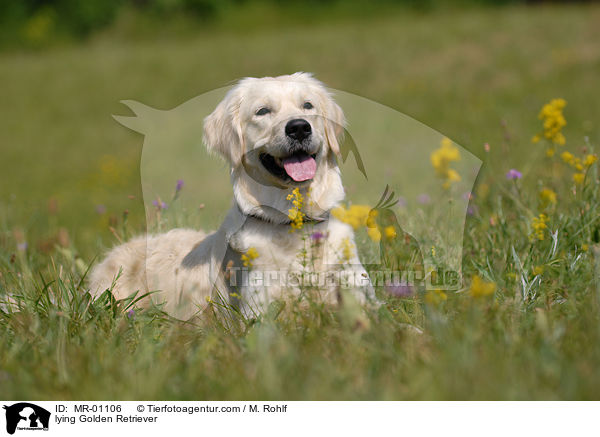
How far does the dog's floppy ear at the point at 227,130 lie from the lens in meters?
3.02

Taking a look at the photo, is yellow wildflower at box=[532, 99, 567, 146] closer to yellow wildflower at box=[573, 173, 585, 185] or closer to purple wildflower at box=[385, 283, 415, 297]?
yellow wildflower at box=[573, 173, 585, 185]

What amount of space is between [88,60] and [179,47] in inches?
123

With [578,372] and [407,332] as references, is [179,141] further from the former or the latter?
A: [578,372]

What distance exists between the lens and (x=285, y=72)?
47.5 feet

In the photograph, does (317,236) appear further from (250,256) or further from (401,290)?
(401,290)

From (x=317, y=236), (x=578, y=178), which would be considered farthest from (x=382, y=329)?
(x=578, y=178)

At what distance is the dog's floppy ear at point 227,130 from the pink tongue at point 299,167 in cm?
31

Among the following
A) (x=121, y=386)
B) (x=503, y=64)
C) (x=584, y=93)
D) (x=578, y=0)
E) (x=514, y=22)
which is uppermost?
(x=578, y=0)

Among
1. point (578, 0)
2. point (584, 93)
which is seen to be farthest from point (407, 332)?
point (578, 0)

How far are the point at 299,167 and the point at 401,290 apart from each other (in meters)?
0.78

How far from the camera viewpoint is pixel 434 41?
657 inches

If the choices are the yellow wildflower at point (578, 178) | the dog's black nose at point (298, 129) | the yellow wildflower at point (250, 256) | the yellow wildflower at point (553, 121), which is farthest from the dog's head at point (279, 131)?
the yellow wildflower at point (578, 178)
